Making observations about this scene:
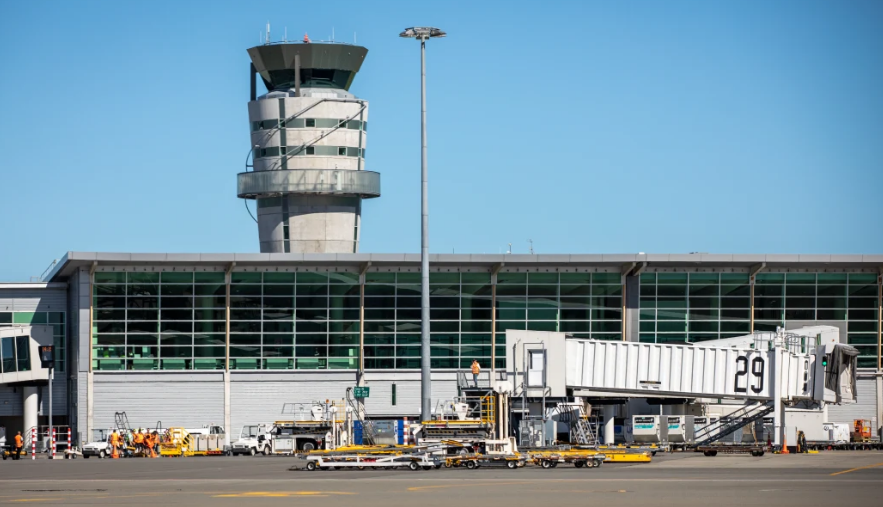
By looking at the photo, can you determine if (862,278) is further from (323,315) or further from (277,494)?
(277,494)

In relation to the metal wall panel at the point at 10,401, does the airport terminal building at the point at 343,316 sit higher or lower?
higher

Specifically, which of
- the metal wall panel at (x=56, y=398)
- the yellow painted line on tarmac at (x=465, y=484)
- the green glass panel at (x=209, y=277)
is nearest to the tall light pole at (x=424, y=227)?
the yellow painted line on tarmac at (x=465, y=484)

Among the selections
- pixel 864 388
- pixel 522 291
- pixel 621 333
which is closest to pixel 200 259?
pixel 522 291

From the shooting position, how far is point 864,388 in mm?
78312

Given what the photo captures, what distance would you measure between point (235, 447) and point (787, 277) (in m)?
35.1

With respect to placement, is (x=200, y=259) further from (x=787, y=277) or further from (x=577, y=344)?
(x=787, y=277)

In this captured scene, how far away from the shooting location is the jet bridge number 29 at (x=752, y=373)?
5838cm

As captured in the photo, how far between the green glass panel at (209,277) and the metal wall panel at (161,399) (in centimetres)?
573

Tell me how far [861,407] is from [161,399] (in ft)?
140

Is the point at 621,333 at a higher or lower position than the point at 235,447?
higher

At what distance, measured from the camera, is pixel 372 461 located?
4459cm

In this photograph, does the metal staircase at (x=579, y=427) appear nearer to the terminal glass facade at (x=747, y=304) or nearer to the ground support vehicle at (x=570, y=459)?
the ground support vehicle at (x=570, y=459)

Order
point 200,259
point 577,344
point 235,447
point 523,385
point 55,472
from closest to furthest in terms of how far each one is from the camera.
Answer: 1. point 55,472
2. point 523,385
3. point 577,344
4. point 235,447
5. point 200,259

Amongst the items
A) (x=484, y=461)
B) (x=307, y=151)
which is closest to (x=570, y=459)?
(x=484, y=461)
